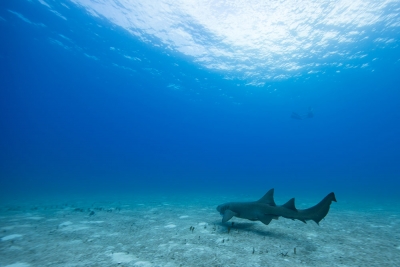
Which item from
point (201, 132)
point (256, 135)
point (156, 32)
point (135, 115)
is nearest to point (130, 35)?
point (156, 32)

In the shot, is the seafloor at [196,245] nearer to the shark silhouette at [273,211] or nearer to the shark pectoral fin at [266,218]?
the shark pectoral fin at [266,218]

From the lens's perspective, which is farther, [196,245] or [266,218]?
[266,218]

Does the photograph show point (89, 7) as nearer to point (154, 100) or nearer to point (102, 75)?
point (102, 75)

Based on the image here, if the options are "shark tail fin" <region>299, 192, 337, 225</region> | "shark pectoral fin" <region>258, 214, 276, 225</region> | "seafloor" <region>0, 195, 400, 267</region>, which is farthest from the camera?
"shark pectoral fin" <region>258, 214, 276, 225</region>

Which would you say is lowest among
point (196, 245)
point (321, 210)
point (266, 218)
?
point (196, 245)

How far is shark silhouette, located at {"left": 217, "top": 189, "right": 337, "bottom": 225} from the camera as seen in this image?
4.83m

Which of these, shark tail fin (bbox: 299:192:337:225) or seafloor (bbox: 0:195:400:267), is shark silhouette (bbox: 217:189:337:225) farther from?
seafloor (bbox: 0:195:400:267)

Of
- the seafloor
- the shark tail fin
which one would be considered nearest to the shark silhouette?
the shark tail fin

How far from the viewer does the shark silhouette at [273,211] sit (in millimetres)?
4832

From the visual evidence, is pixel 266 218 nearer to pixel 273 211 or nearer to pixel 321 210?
pixel 273 211

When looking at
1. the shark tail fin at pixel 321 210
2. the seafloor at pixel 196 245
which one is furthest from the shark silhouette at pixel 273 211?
the seafloor at pixel 196 245

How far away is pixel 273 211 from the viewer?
559 centimetres

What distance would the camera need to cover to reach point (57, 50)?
42.5 metres

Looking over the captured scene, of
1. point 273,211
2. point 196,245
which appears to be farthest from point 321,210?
point 196,245
